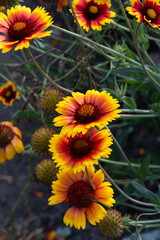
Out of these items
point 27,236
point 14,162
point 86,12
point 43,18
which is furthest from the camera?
point 14,162

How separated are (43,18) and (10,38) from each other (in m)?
0.12

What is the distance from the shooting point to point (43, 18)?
3.55 ft

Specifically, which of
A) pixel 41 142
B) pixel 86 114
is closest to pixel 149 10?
pixel 86 114

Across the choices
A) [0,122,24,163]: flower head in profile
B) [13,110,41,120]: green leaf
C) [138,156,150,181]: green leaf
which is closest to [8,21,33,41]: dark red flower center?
[0,122,24,163]: flower head in profile

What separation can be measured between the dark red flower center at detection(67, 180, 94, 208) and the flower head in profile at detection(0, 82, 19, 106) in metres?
0.82

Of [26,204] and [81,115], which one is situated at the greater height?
[81,115]

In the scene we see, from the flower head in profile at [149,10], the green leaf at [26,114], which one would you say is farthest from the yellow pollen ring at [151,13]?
the green leaf at [26,114]

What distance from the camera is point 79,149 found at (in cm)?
95

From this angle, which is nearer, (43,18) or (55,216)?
(43,18)

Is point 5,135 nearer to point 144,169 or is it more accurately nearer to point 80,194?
point 80,194

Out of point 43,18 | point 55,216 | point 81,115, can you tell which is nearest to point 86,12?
point 43,18

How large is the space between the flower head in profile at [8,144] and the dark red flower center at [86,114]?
0.38 metres

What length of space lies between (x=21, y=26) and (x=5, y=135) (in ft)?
1.41

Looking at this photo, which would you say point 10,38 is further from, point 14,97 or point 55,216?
point 55,216
